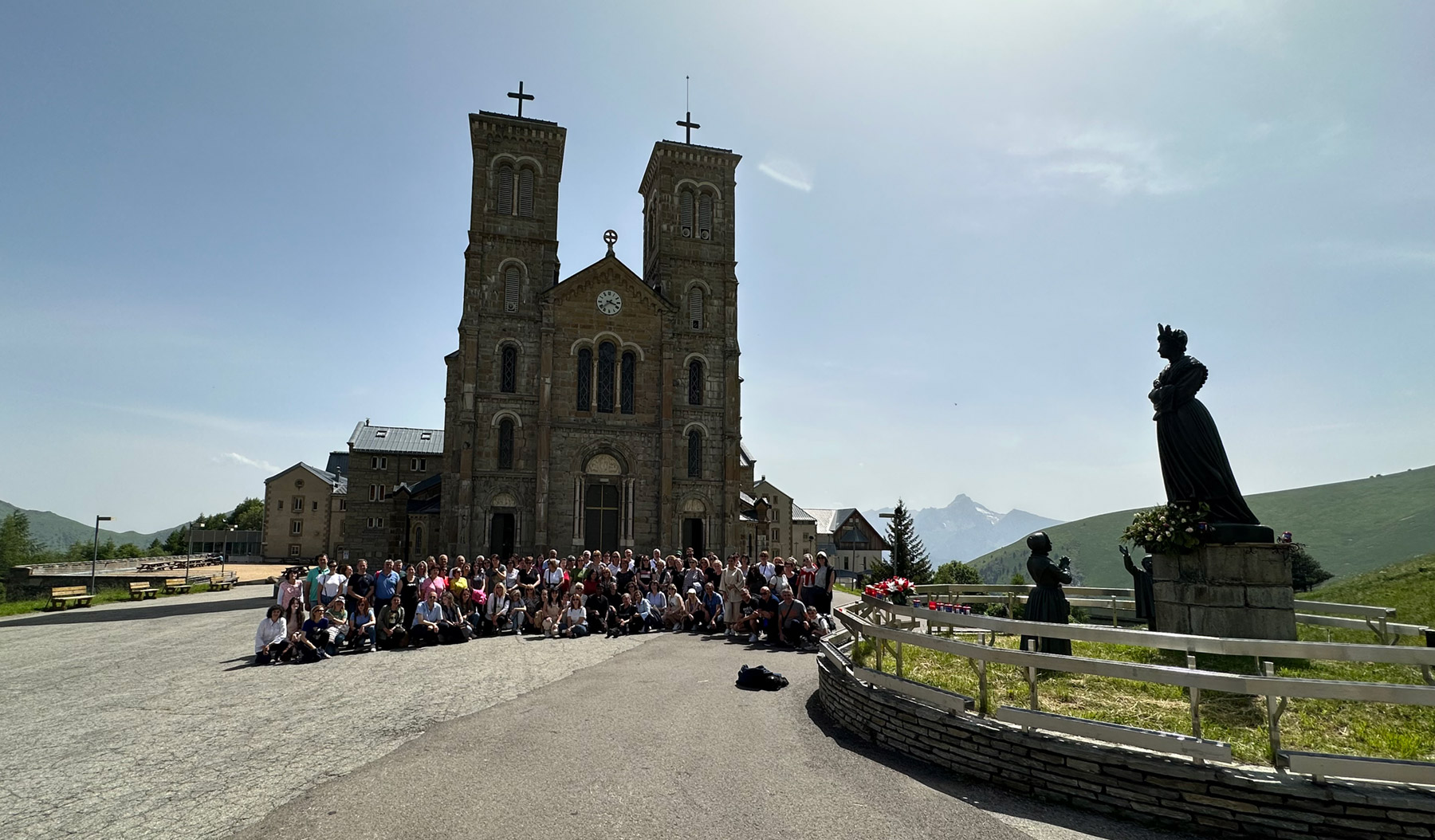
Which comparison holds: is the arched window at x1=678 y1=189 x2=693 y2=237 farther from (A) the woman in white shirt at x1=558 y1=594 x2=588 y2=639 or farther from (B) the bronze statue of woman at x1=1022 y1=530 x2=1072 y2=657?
(B) the bronze statue of woman at x1=1022 y1=530 x2=1072 y2=657

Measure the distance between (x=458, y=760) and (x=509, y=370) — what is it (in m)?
29.2

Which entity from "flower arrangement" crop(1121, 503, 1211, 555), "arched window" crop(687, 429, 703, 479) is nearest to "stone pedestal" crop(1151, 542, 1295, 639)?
"flower arrangement" crop(1121, 503, 1211, 555)

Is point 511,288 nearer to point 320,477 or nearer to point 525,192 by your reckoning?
point 525,192

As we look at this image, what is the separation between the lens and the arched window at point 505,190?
122 feet

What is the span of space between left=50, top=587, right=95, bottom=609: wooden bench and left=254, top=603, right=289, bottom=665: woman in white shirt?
18841 mm

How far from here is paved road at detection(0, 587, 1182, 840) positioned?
238 inches

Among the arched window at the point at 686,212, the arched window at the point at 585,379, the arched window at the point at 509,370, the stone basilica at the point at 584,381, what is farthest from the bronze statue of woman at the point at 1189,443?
the arched window at the point at 686,212

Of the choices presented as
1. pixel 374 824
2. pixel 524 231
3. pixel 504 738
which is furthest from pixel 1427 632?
pixel 524 231

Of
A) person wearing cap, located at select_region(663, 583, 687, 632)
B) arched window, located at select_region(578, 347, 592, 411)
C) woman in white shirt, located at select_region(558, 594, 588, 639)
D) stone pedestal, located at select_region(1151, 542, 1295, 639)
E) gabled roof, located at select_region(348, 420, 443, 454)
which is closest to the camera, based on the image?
stone pedestal, located at select_region(1151, 542, 1295, 639)

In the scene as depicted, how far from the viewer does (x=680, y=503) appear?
35.7 meters

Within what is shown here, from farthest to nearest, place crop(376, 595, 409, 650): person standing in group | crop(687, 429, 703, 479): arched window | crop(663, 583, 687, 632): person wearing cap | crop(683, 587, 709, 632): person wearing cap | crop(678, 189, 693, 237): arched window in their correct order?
crop(678, 189, 693, 237): arched window, crop(687, 429, 703, 479): arched window, crop(663, 583, 687, 632): person wearing cap, crop(683, 587, 709, 632): person wearing cap, crop(376, 595, 409, 650): person standing in group

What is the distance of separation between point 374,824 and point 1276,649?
750cm

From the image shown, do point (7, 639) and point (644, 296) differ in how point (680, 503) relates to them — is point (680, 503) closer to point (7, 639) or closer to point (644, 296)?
point (644, 296)

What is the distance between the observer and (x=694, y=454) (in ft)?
121
